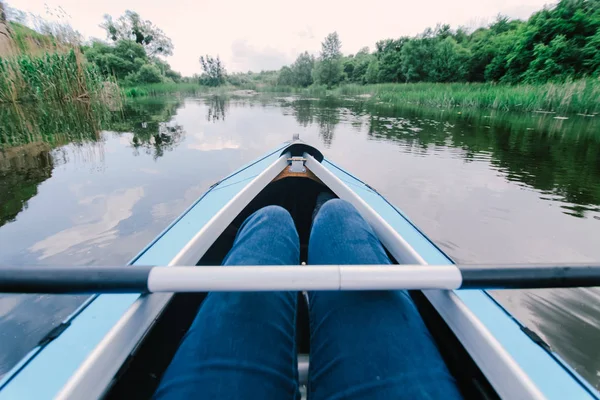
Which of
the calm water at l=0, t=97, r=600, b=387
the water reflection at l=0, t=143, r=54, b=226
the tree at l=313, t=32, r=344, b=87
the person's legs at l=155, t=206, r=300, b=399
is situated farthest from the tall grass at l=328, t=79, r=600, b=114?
the tree at l=313, t=32, r=344, b=87

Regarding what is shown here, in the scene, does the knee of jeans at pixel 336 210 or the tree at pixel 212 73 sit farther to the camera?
the tree at pixel 212 73

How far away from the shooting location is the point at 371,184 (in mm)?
3590

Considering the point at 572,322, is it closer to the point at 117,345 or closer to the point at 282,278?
the point at 282,278

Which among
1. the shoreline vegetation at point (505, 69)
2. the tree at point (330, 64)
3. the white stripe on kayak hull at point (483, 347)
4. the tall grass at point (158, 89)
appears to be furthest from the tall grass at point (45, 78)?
the tree at point (330, 64)

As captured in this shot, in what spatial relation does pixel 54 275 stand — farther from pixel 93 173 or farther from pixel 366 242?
pixel 93 173

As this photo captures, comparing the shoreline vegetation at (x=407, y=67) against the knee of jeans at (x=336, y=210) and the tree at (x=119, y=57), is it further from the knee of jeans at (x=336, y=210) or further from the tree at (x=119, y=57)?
the knee of jeans at (x=336, y=210)

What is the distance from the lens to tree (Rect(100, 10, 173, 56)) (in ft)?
107

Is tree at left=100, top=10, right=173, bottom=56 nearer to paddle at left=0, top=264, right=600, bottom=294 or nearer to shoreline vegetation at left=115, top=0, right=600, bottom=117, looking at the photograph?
shoreline vegetation at left=115, top=0, right=600, bottom=117

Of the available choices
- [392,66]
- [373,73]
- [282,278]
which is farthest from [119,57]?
[282,278]

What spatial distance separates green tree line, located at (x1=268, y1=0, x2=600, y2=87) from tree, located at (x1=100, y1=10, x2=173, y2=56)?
72.6ft

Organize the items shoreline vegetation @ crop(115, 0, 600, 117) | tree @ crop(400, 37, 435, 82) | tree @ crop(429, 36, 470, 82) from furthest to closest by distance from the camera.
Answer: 1. tree @ crop(400, 37, 435, 82)
2. tree @ crop(429, 36, 470, 82)
3. shoreline vegetation @ crop(115, 0, 600, 117)

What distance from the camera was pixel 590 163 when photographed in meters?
4.30

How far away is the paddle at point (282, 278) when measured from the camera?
59cm

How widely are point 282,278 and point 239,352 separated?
0.59 ft
